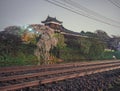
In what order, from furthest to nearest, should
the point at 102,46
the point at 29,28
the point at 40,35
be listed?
the point at 102,46, the point at 29,28, the point at 40,35

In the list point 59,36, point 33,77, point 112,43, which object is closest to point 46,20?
point 59,36

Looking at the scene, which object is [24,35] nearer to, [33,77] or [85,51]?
[85,51]

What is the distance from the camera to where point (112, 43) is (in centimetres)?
6975

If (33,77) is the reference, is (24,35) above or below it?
above

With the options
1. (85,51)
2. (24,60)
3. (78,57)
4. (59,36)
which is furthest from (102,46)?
(24,60)

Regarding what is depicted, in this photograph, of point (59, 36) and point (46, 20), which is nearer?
point (59, 36)

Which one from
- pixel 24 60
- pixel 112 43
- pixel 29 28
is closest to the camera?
pixel 24 60

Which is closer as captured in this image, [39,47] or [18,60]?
[18,60]

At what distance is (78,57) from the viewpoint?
40.6 meters

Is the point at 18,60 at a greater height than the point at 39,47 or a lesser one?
lesser

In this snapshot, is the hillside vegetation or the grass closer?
the grass

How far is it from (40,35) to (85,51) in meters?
12.0

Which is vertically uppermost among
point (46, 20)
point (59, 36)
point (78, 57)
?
point (46, 20)

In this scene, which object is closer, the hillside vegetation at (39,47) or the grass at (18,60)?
the grass at (18,60)
